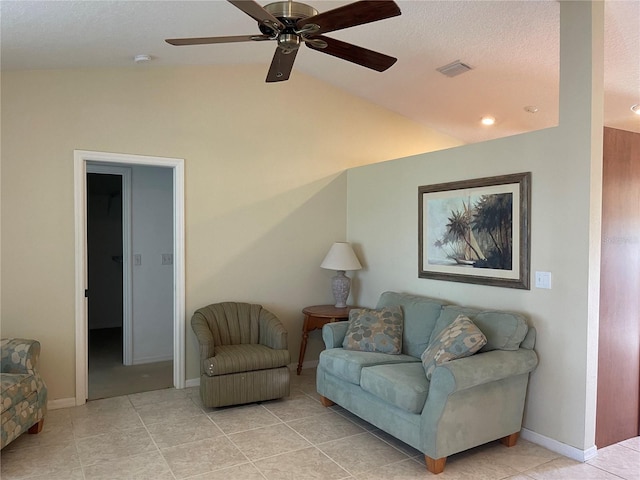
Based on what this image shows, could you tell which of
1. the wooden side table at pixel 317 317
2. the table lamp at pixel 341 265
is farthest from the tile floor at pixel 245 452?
the table lamp at pixel 341 265

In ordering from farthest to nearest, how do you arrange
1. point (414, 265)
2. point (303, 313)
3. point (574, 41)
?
1. point (303, 313)
2. point (414, 265)
3. point (574, 41)

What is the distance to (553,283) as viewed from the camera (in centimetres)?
313

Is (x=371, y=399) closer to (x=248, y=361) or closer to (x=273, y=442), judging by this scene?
(x=273, y=442)

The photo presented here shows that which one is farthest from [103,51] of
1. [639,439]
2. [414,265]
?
[639,439]

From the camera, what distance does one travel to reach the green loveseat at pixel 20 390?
291cm

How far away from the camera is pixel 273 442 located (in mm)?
3262

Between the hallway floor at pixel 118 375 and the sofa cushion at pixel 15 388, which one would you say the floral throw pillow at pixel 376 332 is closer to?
the hallway floor at pixel 118 375

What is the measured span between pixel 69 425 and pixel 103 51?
2.83 metres

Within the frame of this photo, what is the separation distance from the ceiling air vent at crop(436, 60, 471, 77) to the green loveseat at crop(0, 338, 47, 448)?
397cm

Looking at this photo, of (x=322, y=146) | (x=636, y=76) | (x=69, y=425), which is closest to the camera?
(x=69, y=425)

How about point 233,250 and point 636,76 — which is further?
point 233,250

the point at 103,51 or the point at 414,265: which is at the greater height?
the point at 103,51

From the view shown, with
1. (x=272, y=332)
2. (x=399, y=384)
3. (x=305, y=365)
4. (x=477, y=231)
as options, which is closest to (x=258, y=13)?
(x=399, y=384)

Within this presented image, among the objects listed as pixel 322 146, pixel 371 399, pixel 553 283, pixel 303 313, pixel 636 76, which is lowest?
pixel 371 399
